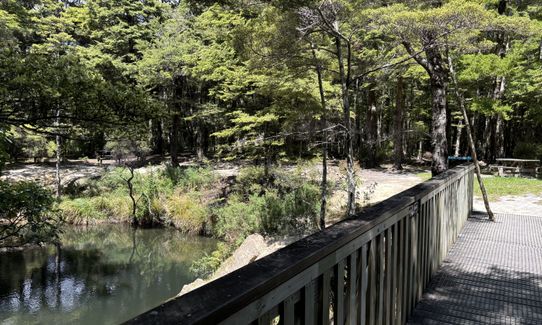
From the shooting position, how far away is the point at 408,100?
2406cm

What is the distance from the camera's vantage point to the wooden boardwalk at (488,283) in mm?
2709

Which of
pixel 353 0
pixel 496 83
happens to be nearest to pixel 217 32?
pixel 353 0

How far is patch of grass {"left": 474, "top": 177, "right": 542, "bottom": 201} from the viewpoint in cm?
987

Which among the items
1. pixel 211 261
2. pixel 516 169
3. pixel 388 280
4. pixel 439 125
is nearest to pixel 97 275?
pixel 211 261

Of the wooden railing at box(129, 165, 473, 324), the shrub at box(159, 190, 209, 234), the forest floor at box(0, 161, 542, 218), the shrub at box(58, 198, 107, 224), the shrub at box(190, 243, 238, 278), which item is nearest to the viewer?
the wooden railing at box(129, 165, 473, 324)

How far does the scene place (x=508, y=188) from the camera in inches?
419

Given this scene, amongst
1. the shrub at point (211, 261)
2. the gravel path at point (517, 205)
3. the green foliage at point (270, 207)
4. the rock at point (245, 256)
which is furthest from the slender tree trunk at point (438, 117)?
the shrub at point (211, 261)

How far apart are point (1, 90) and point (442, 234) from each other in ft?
16.7

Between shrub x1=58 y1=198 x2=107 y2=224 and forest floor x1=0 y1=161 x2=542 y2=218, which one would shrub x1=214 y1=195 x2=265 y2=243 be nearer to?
forest floor x1=0 y1=161 x2=542 y2=218

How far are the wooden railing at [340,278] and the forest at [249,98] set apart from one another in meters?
3.62

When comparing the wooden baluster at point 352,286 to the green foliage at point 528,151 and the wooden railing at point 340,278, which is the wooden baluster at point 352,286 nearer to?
the wooden railing at point 340,278

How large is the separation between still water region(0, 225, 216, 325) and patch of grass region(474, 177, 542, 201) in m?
7.91

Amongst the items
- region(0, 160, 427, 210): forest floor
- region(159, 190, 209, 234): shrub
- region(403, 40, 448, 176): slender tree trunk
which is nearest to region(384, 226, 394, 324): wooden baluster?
region(403, 40, 448, 176): slender tree trunk

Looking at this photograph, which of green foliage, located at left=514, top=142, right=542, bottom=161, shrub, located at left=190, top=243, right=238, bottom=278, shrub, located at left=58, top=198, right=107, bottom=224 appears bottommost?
shrub, located at left=190, top=243, right=238, bottom=278
